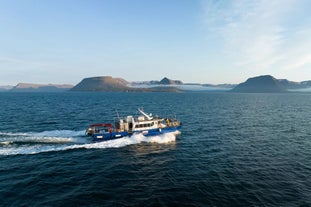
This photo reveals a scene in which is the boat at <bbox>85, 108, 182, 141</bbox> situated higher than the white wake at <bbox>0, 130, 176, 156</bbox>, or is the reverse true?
the boat at <bbox>85, 108, 182, 141</bbox>

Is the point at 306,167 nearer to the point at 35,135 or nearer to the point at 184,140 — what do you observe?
the point at 184,140

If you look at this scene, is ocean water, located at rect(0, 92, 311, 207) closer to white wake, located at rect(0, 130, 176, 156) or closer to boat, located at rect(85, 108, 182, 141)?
white wake, located at rect(0, 130, 176, 156)

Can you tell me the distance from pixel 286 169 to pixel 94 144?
3596 centimetres

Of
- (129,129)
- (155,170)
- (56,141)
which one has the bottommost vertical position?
(155,170)

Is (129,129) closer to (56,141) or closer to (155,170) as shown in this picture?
(56,141)

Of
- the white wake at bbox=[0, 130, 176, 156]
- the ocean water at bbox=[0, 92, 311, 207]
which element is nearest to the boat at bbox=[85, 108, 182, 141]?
the white wake at bbox=[0, 130, 176, 156]

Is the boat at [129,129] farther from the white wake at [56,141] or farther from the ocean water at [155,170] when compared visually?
the ocean water at [155,170]

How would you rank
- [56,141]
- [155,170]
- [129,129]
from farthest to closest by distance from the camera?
[129,129] → [56,141] → [155,170]

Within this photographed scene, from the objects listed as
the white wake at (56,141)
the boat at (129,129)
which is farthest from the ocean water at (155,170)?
the boat at (129,129)

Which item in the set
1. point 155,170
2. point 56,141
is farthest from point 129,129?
point 155,170

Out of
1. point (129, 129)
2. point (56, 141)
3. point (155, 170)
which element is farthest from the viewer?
point (129, 129)

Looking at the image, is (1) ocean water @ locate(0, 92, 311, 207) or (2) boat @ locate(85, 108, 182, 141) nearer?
(1) ocean water @ locate(0, 92, 311, 207)

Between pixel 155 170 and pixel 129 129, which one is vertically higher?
pixel 129 129

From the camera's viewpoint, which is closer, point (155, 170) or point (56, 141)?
point (155, 170)
